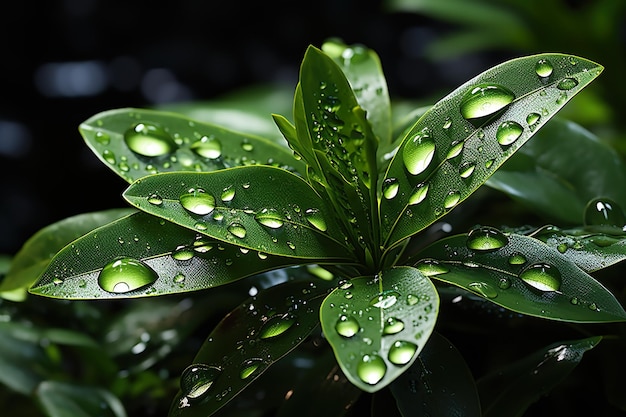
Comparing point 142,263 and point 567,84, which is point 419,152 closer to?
point 567,84

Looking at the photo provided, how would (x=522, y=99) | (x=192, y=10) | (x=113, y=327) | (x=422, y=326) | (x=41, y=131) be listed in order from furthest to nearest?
(x=192, y=10) < (x=41, y=131) < (x=113, y=327) < (x=522, y=99) < (x=422, y=326)

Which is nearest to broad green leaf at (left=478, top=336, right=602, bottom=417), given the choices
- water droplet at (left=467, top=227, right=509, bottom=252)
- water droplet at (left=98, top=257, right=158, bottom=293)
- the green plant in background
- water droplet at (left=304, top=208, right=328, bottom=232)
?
the green plant in background

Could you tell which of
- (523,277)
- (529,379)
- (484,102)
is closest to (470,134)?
(484,102)

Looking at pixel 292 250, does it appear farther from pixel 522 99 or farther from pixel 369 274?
pixel 522 99

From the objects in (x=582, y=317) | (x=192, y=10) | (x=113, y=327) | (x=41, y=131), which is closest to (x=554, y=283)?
(x=582, y=317)

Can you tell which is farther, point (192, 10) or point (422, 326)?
point (192, 10)

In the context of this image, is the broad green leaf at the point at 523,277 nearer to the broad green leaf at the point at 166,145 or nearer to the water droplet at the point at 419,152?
the water droplet at the point at 419,152
